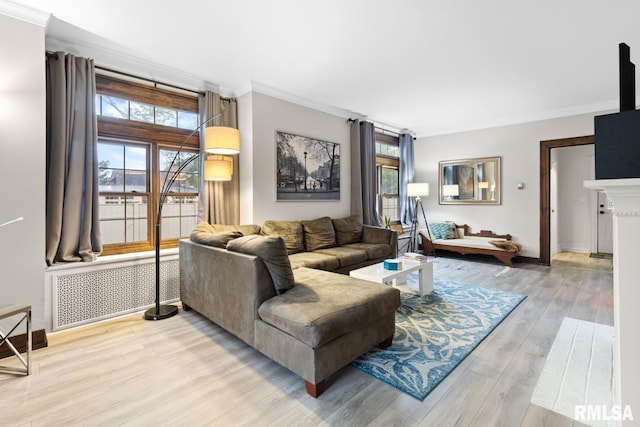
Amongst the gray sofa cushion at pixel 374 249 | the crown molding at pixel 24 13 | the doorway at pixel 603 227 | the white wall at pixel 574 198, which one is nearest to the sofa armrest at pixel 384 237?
the gray sofa cushion at pixel 374 249

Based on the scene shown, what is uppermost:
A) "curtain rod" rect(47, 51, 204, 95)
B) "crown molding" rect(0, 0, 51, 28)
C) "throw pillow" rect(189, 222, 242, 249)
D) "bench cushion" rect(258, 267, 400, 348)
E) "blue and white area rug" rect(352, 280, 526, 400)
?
"crown molding" rect(0, 0, 51, 28)

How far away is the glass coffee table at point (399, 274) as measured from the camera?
2972 mm

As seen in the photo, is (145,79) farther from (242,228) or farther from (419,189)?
(419,189)

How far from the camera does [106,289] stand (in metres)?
2.91

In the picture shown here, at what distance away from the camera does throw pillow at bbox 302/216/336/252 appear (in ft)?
13.8

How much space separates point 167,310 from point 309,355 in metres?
2.06

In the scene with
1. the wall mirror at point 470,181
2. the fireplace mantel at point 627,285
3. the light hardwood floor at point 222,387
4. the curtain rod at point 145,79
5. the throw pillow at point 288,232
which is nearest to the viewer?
the fireplace mantel at point 627,285

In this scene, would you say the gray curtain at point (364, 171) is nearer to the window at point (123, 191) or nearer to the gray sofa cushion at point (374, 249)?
the gray sofa cushion at point (374, 249)

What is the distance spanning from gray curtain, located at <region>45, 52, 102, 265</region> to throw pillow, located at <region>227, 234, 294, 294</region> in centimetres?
181

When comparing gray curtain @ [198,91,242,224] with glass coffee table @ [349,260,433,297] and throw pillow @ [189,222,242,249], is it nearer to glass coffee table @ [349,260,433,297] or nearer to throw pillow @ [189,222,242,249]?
throw pillow @ [189,222,242,249]

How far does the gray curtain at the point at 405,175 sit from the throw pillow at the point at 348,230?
2.01 meters

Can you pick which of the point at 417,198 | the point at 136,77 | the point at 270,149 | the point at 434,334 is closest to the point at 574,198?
the point at 417,198

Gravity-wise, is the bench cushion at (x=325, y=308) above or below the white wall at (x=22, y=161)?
below

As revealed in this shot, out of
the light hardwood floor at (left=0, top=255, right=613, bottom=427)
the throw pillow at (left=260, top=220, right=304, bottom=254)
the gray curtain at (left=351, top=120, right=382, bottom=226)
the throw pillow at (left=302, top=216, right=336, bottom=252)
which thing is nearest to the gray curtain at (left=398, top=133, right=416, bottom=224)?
the gray curtain at (left=351, top=120, right=382, bottom=226)
